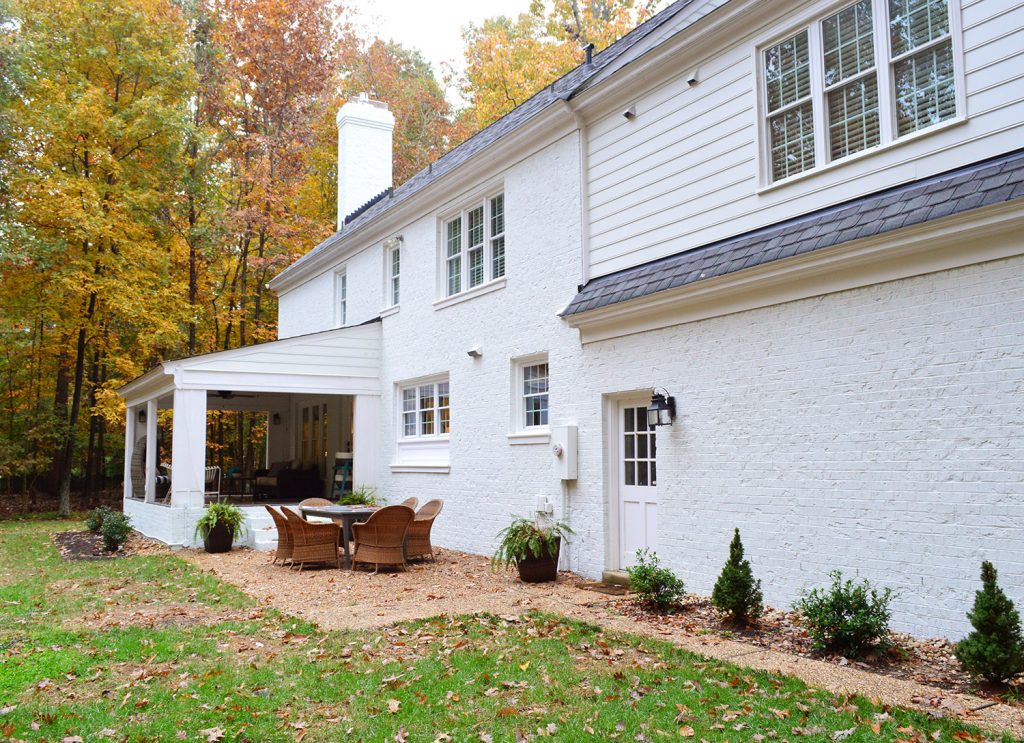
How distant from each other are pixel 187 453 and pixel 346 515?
4.27 meters

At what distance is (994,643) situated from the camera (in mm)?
4996

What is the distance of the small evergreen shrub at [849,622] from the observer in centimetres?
586

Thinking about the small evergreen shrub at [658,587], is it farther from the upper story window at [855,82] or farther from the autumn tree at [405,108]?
the autumn tree at [405,108]

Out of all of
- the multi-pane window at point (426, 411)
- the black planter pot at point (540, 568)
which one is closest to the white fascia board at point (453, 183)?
the multi-pane window at point (426, 411)

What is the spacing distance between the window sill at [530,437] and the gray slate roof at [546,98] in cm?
442

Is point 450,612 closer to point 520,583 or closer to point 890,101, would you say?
point 520,583

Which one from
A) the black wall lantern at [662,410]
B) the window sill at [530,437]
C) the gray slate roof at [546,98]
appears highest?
the gray slate roof at [546,98]

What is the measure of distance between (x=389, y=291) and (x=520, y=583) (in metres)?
8.19

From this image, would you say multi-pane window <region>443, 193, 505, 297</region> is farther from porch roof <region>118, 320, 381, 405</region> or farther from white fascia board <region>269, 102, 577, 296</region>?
porch roof <region>118, 320, 381, 405</region>

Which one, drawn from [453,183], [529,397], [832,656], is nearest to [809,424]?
[832,656]

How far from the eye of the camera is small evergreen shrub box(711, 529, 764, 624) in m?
6.92

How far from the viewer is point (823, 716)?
4598 millimetres

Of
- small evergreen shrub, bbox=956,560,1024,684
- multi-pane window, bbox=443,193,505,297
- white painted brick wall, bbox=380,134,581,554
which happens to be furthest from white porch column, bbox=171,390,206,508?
small evergreen shrub, bbox=956,560,1024,684

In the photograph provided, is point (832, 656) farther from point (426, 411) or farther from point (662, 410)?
point (426, 411)
